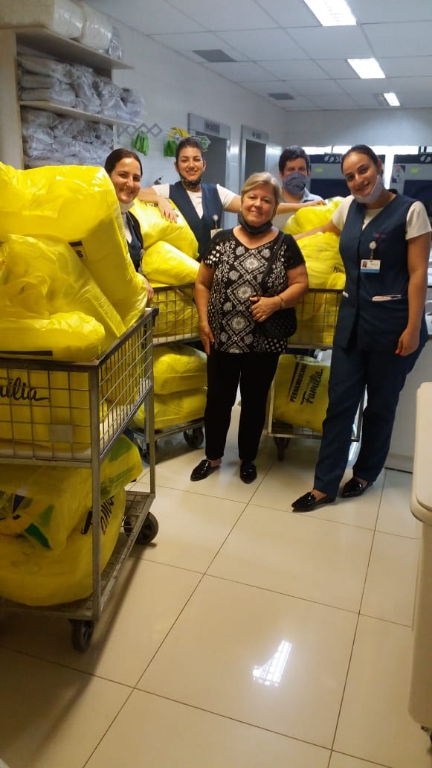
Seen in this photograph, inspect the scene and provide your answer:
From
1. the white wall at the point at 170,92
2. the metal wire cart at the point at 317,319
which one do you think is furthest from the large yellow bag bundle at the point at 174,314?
the white wall at the point at 170,92

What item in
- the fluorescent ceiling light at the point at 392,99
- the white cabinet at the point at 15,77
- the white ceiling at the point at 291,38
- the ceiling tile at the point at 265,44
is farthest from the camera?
the fluorescent ceiling light at the point at 392,99

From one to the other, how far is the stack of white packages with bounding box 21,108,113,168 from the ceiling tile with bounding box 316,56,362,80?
9.66 feet

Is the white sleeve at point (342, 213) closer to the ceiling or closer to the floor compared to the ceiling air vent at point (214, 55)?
closer to the floor

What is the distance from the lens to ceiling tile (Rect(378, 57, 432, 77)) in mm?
5285

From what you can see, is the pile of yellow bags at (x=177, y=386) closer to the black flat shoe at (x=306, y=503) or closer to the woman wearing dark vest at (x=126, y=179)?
the woman wearing dark vest at (x=126, y=179)

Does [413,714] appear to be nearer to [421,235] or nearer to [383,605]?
[383,605]

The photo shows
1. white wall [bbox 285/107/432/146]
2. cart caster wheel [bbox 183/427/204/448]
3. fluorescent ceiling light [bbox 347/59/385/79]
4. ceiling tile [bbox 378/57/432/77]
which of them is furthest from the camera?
white wall [bbox 285/107/432/146]

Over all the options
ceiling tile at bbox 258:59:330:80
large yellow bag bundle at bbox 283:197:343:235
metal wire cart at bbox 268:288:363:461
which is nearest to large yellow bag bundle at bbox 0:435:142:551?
metal wire cart at bbox 268:288:363:461

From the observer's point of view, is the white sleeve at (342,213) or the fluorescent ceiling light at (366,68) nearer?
the white sleeve at (342,213)

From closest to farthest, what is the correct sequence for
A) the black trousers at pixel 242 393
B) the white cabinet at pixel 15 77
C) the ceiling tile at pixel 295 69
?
1. the black trousers at pixel 242 393
2. the white cabinet at pixel 15 77
3. the ceiling tile at pixel 295 69

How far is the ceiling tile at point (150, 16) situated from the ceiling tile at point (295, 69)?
1422 millimetres

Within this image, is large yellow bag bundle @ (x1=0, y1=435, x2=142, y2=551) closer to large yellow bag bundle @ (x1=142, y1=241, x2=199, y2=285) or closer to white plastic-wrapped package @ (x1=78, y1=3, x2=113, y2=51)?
large yellow bag bundle @ (x1=142, y1=241, x2=199, y2=285)

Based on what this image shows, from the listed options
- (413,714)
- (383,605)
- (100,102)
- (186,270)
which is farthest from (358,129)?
(413,714)

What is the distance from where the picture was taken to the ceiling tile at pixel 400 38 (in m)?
4.32
